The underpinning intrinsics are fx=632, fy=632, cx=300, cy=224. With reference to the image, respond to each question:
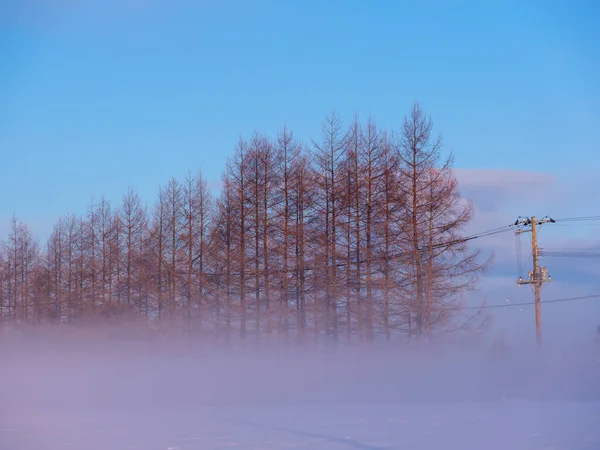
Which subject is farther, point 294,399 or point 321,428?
point 294,399

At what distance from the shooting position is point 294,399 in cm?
1569

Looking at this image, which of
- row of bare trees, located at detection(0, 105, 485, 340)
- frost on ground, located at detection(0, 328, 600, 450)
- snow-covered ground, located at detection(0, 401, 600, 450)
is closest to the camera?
snow-covered ground, located at detection(0, 401, 600, 450)

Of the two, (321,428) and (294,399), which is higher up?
(321,428)

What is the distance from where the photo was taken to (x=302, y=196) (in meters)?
22.0

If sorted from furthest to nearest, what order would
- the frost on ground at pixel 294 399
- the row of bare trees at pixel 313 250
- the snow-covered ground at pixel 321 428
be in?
the row of bare trees at pixel 313 250 → the frost on ground at pixel 294 399 → the snow-covered ground at pixel 321 428

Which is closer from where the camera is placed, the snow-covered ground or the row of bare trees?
the snow-covered ground

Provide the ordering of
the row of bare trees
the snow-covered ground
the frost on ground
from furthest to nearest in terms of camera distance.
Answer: the row of bare trees < the frost on ground < the snow-covered ground

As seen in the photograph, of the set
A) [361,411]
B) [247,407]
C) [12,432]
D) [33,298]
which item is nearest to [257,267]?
[247,407]

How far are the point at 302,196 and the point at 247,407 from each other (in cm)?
964

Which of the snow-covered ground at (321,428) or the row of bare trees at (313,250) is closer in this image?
the snow-covered ground at (321,428)

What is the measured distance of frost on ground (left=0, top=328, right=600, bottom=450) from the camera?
9.51m

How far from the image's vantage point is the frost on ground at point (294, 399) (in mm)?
9508

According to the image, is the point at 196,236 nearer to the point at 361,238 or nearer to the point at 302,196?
the point at 302,196

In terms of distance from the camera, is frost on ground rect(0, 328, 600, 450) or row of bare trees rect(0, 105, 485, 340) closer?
frost on ground rect(0, 328, 600, 450)
